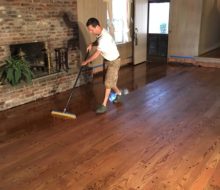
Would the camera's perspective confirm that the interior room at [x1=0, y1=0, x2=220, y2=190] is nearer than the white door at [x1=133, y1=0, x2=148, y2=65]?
Yes

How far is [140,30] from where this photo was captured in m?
7.47

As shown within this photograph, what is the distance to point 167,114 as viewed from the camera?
3754 millimetres

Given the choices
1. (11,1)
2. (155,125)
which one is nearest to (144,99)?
(155,125)

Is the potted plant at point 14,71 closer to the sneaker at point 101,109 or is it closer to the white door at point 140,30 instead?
the sneaker at point 101,109

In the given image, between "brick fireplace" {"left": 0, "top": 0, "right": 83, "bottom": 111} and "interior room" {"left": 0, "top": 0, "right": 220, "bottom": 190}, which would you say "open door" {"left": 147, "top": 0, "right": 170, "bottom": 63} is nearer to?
"interior room" {"left": 0, "top": 0, "right": 220, "bottom": 190}

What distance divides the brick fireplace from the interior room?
0.02 m

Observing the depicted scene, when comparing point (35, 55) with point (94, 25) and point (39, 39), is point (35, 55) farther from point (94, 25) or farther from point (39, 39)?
point (94, 25)

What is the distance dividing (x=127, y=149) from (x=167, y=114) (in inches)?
46.9

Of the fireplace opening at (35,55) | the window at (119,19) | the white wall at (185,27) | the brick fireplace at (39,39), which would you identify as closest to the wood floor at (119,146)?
the brick fireplace at (39,39)

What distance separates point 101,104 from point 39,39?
1636 mm

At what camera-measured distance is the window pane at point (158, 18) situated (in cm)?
787

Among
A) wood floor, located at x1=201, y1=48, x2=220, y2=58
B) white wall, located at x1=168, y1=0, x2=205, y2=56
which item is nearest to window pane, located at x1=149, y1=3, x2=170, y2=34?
white wall, located at x1=168, y1=0, x2=205, y2=56

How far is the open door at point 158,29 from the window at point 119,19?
116cm

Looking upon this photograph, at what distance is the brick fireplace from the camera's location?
4012 millimetres
